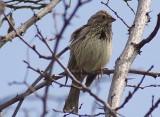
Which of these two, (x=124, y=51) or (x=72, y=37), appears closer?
(x=124, y=51)

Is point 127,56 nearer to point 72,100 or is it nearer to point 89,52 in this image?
point 89,52

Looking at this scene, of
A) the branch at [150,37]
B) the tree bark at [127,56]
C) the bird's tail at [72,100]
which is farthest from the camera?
the bird's tail at [72,100]

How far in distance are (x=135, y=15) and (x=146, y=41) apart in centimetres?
76

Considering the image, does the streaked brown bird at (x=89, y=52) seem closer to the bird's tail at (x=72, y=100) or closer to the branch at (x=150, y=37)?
the bird's tail at (x=72, y=100)

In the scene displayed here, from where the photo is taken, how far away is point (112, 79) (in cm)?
413

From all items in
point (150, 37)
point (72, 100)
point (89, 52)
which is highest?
point (89, 52)

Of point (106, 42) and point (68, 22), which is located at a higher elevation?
point (106, 42)

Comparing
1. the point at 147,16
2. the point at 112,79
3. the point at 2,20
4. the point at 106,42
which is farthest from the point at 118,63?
the point at 106,42

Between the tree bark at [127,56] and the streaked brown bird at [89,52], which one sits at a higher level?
the streaked brown bird at [89,52]

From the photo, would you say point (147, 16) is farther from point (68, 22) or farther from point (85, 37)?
point (68, 22)

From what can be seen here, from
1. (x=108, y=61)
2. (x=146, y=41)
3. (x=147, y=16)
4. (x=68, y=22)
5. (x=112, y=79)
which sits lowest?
(x=68, y=22)

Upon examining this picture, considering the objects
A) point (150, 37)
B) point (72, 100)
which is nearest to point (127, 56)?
point (150, 37)

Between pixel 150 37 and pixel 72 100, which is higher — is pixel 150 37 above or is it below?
below

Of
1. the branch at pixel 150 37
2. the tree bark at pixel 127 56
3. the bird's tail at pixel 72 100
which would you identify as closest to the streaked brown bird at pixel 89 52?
the bird's tail at pixel 72 100
